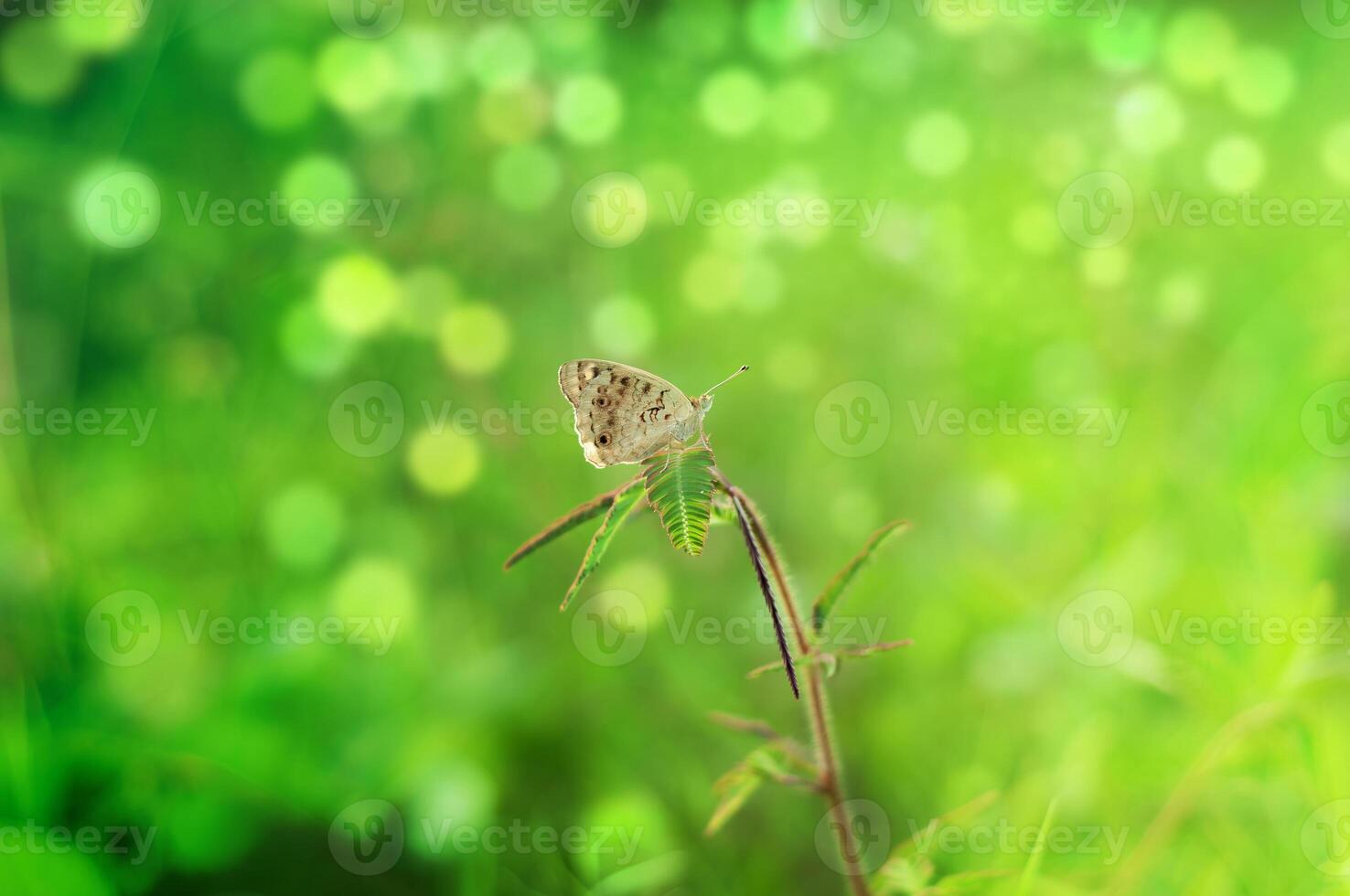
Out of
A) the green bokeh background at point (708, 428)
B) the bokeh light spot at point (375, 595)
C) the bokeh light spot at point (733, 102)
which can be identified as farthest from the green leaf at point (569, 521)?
the bokeh light spot at point (733, 102)

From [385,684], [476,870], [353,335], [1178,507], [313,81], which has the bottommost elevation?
[476,870]

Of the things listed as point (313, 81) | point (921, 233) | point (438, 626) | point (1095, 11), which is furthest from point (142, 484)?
point (1095, 11)

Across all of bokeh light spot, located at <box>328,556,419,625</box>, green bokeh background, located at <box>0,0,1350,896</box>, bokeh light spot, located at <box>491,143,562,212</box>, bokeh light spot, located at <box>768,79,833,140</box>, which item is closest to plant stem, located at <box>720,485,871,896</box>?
green bokeh background, located at <box>0,0,1350,896</box>

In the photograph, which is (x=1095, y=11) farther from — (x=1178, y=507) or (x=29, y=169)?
(x=29, y=169)

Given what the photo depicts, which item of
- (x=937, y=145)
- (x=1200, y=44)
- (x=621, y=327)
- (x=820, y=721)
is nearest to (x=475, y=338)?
(x=621, y=327)

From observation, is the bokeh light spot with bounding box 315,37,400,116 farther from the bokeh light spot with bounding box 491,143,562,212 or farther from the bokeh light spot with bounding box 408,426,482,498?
the bokeh light spot with bounding box 408,426,482,498

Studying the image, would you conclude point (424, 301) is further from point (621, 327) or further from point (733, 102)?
point (733, 102)
